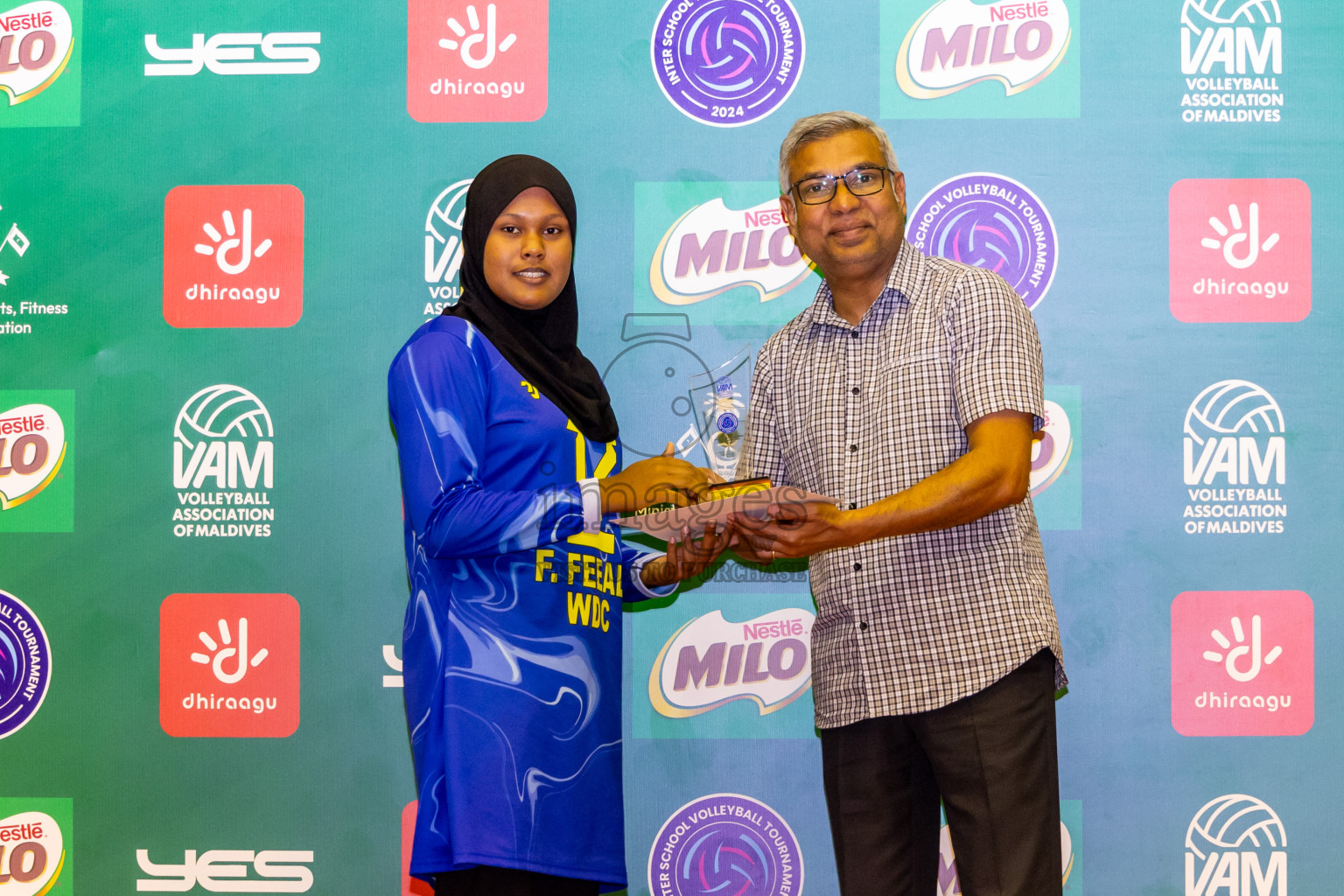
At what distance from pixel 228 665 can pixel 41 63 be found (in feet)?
5.58

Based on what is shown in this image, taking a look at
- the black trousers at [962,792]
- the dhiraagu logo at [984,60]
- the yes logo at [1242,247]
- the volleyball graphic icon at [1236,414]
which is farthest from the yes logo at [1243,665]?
the dhiraagu logo at [984,60]

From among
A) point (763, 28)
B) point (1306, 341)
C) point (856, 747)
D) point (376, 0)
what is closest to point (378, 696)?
point (856, 747)

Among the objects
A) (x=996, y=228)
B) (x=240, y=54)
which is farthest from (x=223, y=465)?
(x=996, y=228)

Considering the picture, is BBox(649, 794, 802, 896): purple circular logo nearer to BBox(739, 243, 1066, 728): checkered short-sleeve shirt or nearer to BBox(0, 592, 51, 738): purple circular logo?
BBox(739, 243, 1066, 728): checkered short-sleeve shirt

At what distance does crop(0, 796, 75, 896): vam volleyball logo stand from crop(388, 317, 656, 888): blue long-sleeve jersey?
1.47 meters

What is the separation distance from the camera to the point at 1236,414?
102 inches

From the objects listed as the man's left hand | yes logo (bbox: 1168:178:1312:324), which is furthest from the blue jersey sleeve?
yes logo (bbox: 1168:178:1312:324)

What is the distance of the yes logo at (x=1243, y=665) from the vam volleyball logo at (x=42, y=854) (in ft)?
9.50

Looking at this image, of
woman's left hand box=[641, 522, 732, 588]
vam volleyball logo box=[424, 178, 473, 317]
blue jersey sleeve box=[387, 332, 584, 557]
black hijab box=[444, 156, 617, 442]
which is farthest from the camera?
vam volleyball logo box=[424, 178, 473, 317]

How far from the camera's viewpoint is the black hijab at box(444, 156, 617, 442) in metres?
1.97

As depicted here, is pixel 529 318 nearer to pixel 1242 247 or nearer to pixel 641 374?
pixel 641 374

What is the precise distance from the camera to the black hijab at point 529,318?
1.97m

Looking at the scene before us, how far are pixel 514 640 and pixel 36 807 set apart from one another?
1753mm

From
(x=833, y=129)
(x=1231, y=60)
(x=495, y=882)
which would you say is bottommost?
(x=495, y=882)
